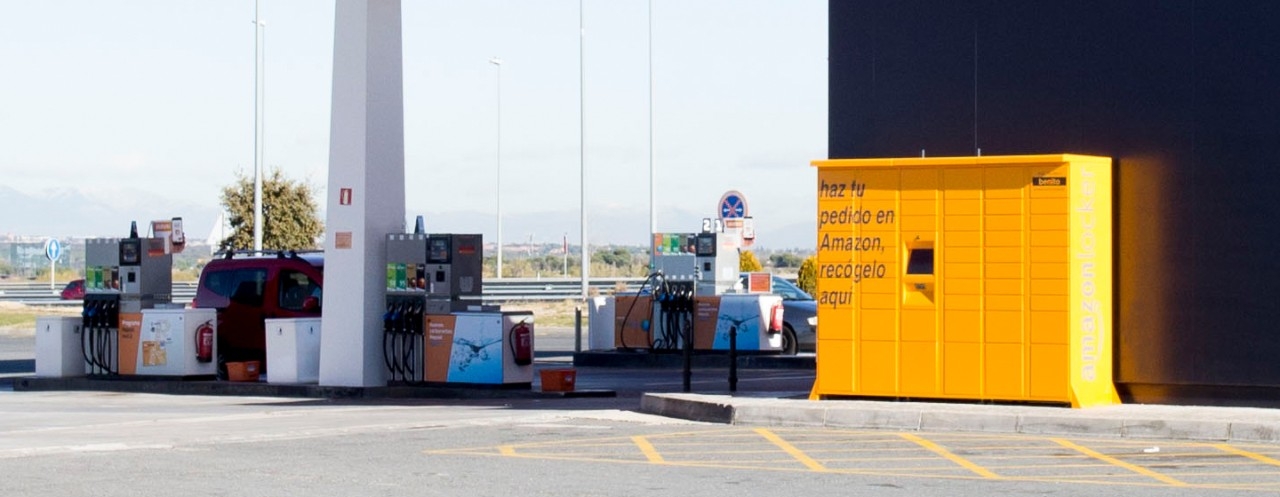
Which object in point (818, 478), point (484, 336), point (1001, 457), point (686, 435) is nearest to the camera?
point (818, 478)

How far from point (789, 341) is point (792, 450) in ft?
47.5

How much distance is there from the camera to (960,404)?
1644 centimetres

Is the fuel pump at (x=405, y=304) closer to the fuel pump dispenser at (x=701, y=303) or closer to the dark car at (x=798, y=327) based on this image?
the fuel pump dispenser at (x=701, y=303)

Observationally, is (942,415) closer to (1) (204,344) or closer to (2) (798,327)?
(1) (204,344)

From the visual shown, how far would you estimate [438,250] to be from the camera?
20.5 m

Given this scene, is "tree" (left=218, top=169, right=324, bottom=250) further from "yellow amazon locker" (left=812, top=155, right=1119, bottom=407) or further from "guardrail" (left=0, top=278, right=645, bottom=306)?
"yellow amazon locker" (left=812, top=155, right=1119, bottom=407)

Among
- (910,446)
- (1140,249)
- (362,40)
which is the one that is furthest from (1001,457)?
(362,40)

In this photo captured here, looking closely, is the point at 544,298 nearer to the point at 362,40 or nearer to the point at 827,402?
the point at 362,40

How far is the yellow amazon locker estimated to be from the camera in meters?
16.1

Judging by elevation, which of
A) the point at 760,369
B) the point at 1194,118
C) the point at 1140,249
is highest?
the point at 1194,118

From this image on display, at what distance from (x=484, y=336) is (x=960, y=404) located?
20.2 feet

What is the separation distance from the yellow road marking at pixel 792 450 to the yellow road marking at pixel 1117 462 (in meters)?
2.09

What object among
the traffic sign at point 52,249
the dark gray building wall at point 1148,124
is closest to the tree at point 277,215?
the traffic sign at point 52,249

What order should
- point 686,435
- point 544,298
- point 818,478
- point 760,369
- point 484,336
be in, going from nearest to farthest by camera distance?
point 818,478, point 686,435, point 484,336, point 760,369, point 544,298
